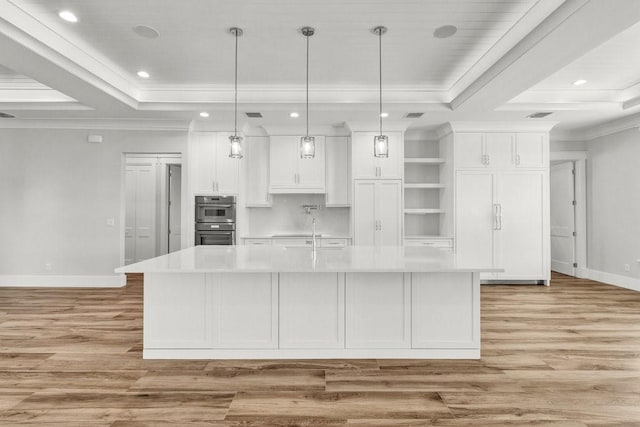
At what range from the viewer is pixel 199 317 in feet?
10.2

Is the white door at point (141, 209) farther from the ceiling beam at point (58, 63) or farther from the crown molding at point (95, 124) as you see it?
the ceiling beam at point (58, 63)

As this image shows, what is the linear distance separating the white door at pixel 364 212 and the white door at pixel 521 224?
1.95m

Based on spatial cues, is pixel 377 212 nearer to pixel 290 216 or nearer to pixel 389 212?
pixel 389 212

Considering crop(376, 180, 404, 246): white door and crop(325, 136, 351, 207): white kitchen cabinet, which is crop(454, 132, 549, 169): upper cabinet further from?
crop(325, 136, 351, 207): white kitchen cabinet

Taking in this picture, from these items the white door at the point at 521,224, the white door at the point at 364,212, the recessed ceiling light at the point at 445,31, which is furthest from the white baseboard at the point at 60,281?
the white door at the point at 521,224

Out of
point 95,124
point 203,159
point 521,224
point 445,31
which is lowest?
point 521,224

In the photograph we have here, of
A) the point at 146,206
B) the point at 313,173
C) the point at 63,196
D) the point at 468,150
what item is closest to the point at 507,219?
the point at 468,150

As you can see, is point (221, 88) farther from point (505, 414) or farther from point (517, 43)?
point (505, 414)

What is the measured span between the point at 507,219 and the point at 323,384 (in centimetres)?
471

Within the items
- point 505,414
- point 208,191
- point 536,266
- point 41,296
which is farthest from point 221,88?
point 536,266

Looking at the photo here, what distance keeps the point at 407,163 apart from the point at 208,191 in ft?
10.8

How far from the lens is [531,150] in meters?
6.25

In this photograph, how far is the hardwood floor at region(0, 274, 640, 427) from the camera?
2266 mm

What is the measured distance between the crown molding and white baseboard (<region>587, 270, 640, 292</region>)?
6935 millimetres
